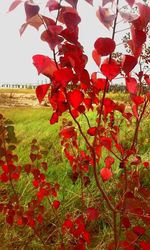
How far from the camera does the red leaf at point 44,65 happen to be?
1221 mm

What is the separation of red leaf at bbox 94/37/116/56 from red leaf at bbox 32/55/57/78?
17cm

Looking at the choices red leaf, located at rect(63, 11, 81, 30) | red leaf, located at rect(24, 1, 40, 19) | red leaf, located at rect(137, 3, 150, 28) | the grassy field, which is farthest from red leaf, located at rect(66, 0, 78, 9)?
the grassy field

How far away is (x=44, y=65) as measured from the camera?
1271 mm

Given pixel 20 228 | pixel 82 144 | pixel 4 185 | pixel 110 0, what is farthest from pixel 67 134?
pixel 82 144

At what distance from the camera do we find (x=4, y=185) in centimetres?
375

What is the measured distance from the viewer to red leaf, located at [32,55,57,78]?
122 cm

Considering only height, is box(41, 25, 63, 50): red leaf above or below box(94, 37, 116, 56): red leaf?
above

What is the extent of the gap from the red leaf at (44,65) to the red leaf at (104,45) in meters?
0.17

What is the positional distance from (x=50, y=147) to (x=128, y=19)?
4.43 metres

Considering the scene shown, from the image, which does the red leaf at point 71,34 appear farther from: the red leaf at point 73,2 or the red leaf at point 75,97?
the red leaf at point 75,97

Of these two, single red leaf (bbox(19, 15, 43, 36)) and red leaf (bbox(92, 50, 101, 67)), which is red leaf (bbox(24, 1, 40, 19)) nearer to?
single red leaf (bbox(19, 15, 43, 36))

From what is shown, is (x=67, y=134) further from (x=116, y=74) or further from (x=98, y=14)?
(x=98, y=14)

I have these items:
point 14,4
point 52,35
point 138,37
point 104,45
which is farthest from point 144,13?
point 14,4

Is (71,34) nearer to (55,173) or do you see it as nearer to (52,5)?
(52,5)
